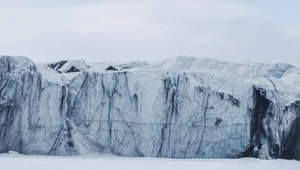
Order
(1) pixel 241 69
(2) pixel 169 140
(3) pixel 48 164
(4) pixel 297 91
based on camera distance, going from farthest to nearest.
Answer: (1) pixel 241 69 → (4) pixel 297 91 → (2) pixel 169 140 → (3) pixel 48 164

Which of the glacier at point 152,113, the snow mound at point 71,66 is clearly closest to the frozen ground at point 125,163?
the glacier at point 152,113

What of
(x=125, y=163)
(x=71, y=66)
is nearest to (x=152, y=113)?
(x=125, y=163)

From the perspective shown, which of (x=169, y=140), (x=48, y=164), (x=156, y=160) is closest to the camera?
(x=48, y=164)

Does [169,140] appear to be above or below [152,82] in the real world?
below

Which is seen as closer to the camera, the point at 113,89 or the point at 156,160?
the point at 156,160

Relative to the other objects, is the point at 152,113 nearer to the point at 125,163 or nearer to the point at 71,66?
the point at 125,163

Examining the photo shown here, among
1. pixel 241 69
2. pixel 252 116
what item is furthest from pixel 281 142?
pixel 241 69

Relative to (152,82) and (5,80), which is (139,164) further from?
(5,80)
